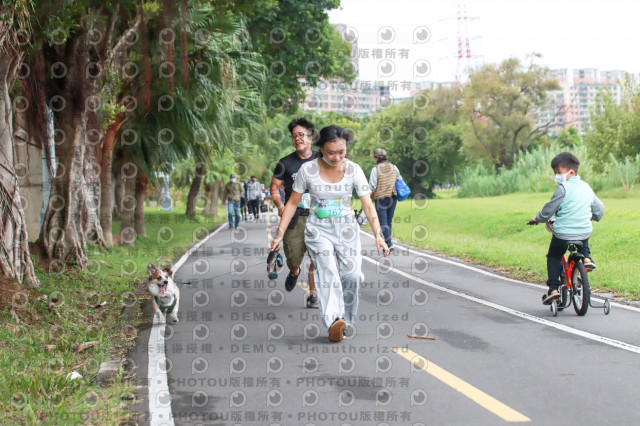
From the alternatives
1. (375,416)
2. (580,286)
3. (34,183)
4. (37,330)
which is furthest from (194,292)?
(34,183)

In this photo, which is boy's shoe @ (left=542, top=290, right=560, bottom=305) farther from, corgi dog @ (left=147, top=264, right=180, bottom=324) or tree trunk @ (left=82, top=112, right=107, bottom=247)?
tree trunk @ (left=82, top=112, right=107, bottom=247)

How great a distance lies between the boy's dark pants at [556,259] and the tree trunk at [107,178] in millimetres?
12240

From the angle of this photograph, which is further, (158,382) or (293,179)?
(293,179)

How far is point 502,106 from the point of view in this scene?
5897 cm

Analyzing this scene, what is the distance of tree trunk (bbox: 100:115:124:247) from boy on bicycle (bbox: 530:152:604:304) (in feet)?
40.4

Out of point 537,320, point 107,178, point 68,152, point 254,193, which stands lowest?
point 537,320

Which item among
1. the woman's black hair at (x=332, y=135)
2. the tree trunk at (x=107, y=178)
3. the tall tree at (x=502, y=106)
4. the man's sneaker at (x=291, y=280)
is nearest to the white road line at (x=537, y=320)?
the man's sneaker at (x=291, y=280)

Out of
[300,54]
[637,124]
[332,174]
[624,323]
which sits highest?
[300,54]

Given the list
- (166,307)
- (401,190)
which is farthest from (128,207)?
(166,307)

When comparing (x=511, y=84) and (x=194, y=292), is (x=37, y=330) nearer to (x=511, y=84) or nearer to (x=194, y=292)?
(x=194, y=292)

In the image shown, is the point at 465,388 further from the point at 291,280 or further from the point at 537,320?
the point at 291,280

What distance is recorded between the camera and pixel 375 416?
4.90 m

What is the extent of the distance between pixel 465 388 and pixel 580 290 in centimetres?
350

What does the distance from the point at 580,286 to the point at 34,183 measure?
15.6m
